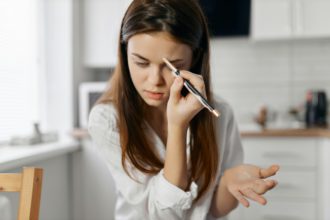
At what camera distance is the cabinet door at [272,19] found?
2305mm

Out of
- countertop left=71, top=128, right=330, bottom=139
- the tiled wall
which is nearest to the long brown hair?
countertop left=71, top=128, right=330, bottom=139

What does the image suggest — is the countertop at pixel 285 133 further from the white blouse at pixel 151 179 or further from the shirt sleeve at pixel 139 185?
the shirt sleeve at pixel 139 185

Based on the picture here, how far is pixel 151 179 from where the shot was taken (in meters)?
0.96

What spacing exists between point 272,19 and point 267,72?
1.23 ft

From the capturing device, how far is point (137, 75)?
0.87 m

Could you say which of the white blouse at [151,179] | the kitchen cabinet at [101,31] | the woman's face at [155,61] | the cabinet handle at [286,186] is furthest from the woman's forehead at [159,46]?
the kitchen cabinet at [101,31]

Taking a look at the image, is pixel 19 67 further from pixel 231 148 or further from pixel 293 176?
pixel 293 176

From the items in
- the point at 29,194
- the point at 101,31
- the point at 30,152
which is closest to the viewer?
the point at 29,194

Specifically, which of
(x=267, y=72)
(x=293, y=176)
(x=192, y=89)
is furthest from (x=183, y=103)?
(x=267, y=72)

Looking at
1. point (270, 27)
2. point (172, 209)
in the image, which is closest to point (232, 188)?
point (172, 209)

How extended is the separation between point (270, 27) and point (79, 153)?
136cm

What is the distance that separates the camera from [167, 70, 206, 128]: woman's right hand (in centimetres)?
78

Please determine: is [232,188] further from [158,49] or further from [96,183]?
[96,183]

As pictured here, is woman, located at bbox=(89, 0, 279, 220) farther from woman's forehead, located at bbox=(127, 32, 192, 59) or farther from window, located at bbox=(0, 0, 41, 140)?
window, located at bbox=(0, 0, 41, 140)
